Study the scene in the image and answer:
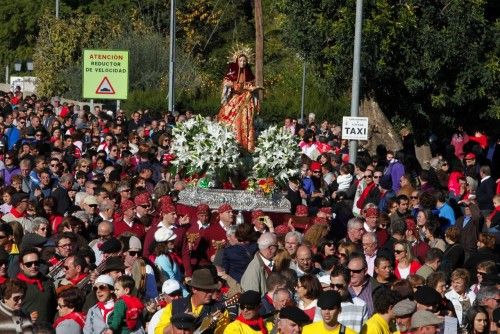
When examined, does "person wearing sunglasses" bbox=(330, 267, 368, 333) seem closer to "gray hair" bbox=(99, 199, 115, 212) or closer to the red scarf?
"gray hair" bbox=(99, 199, 115, 212)

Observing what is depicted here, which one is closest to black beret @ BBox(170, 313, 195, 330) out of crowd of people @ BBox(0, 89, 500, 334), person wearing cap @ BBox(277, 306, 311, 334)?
crowd of people @ BBox(0, 89, 500, 334)

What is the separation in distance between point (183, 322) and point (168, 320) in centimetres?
119

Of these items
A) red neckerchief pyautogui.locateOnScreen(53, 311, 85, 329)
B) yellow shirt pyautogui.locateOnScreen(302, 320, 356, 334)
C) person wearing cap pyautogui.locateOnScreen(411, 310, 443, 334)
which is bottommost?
red neckerchief pyautogui.locateOnScreen(53, 311, 85, 329)

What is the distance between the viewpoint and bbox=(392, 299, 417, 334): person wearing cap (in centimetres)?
1120

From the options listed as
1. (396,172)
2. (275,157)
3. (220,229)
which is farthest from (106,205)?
(396,172)

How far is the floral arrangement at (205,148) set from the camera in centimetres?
2028

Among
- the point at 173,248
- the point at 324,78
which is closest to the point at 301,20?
the point at 324,78

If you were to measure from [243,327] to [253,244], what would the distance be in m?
5.15

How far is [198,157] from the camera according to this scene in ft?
66.6

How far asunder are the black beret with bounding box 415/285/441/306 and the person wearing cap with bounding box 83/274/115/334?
2.30 m

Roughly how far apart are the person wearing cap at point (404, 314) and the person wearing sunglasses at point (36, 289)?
3.01 meters

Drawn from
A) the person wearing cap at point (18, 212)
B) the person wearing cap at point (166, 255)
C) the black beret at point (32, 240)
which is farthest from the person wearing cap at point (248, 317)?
the person wearing cap at point (18, 212)

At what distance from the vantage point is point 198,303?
11.4 metres

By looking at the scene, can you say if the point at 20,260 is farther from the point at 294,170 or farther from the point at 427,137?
the point at 427,137
